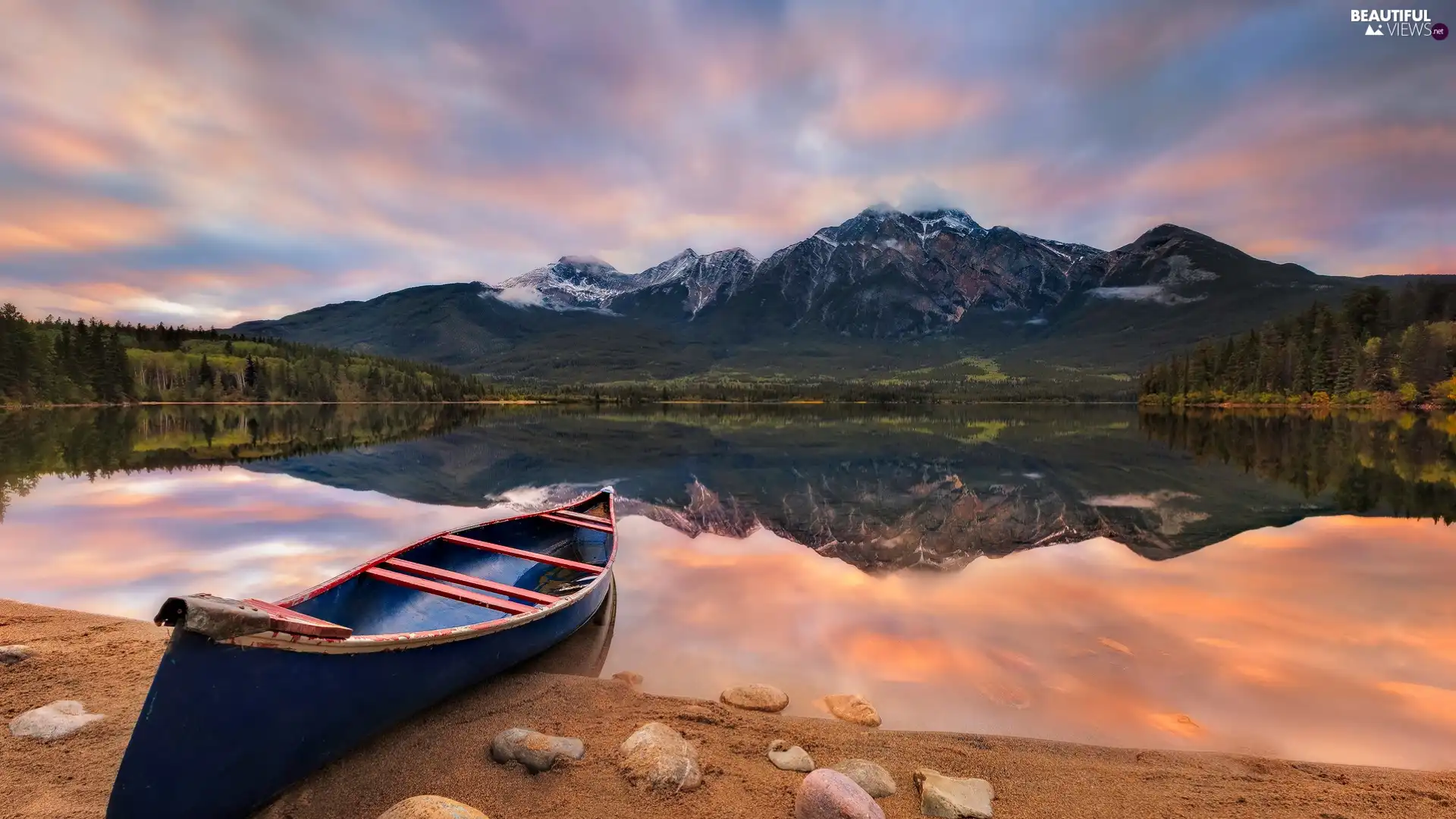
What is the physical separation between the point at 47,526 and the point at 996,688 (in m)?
27.1

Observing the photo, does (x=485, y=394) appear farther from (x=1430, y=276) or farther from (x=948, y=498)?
(x=1430, y=276)

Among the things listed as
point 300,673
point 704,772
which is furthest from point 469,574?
point 704,772

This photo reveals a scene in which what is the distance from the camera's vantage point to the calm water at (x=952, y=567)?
9.73 m

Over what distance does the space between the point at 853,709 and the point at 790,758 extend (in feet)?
6.06

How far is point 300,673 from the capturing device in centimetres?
625

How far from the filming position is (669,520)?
2320cm

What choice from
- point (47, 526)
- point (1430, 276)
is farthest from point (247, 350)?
point (1430, 276)

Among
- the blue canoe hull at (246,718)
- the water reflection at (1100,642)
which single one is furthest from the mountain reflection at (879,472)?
the blue canoe hull at (246,718)

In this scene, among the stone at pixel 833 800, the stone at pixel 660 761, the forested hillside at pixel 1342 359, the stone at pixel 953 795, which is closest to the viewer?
the stone at pixel 833 800

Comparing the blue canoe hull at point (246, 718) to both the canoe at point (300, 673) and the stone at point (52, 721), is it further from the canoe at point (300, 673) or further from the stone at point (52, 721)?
the stone at point (52, 721)

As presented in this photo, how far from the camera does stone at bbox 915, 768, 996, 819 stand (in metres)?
Answer: 6.54

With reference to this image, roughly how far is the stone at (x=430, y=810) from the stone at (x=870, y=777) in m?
3.86

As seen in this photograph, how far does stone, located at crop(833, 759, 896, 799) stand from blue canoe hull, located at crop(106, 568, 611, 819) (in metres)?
5.08

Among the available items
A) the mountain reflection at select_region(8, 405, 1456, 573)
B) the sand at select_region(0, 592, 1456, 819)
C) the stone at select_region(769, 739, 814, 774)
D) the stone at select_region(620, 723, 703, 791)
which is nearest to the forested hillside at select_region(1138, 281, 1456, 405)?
the mountain reflection at select_region(8, 405, 1456, 573)
